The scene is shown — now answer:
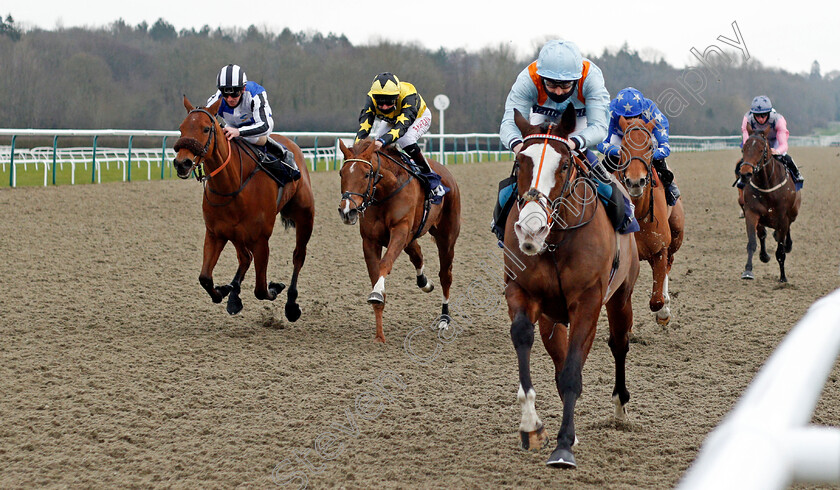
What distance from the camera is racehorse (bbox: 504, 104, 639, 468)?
3945 mm

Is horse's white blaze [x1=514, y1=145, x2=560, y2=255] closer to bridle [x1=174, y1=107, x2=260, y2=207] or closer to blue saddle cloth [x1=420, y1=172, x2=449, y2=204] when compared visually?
bridle [x1=174, y1=107, x2=260, y2=207]

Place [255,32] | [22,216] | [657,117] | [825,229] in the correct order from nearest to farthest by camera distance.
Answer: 1. [657,117]
2. [22,216]
3. [825,229]
4. [255,32]

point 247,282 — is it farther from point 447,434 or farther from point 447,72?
point 447,72

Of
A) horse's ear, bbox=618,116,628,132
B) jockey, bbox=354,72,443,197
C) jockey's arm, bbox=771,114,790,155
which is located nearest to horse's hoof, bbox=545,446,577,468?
horse's ear, bbox=618,116,628,132

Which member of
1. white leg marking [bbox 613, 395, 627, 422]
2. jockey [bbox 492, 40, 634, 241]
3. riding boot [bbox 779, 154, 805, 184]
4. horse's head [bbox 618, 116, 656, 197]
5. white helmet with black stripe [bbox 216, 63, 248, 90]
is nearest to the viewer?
jockey [bbox 492, 40, 634, 241]

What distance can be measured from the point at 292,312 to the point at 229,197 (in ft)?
4.22

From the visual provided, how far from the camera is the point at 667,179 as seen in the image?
754 cm

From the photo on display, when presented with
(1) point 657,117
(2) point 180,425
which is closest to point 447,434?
(2) point 180,425

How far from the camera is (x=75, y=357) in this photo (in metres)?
6.29

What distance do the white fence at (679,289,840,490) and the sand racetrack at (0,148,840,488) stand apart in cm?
285

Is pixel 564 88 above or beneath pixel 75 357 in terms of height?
above

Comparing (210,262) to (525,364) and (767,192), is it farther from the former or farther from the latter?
(767,192)

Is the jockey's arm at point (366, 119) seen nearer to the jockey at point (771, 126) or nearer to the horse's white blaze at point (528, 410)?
the horse's white blaze at point (528, 410)

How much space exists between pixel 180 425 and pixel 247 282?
5399mm
